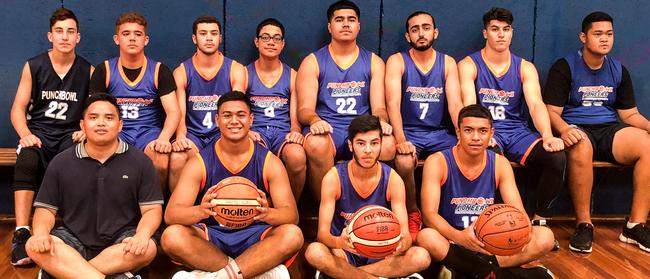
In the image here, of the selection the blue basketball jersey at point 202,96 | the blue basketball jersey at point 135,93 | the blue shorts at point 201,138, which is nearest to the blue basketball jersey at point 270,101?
the blue basketball jersey at point 202,96

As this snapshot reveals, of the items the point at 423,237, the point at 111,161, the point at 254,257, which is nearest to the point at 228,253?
the point at 254,257

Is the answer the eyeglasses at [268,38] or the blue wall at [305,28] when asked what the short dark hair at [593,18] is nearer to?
the blue wall at [305,28]

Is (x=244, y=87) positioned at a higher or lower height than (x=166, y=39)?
lower

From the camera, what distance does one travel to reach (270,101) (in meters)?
4.58

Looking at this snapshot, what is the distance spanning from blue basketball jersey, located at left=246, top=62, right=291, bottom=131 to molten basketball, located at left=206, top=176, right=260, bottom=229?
1.22m

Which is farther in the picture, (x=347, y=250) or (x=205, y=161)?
(x=205, y=161)

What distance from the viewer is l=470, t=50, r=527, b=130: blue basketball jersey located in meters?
4.66

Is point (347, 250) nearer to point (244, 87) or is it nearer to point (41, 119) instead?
point (244, 87)

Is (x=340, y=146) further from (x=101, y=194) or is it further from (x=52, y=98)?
(x=52, y=98)

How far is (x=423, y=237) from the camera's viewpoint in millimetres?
3516

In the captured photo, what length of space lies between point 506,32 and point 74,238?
307 cm

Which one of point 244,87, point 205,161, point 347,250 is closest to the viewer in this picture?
point 347,250

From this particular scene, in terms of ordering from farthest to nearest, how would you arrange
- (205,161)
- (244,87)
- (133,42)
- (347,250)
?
(244,87), (133,42), (205,161), (347,250)

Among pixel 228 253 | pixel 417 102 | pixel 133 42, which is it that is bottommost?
pixel 228 253
